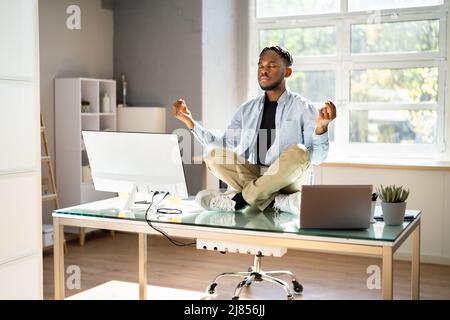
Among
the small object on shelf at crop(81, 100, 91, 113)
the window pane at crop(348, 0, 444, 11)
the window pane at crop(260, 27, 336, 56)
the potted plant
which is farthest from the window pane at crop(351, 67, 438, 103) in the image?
the potted plant

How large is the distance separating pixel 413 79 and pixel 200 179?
200 centimetres

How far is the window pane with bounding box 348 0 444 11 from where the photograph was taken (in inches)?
207

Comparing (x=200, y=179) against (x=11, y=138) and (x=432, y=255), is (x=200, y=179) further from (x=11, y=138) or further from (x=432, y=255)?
(x=11, y=138)

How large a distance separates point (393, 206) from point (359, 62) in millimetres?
3067

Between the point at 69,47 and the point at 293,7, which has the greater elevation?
the point at 293,7

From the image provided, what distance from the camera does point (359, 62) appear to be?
5.54 meters

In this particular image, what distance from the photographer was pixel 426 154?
5.35 metres

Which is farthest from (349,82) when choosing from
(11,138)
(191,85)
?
(11,138)

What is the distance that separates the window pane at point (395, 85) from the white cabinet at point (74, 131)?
223 centimetres

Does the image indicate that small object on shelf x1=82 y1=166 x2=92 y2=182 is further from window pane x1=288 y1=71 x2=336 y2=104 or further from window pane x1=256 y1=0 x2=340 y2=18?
window pane x1=256 y1=0 x2=340 y2=18

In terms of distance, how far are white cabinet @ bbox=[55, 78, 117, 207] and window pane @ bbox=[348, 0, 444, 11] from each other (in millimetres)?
2312

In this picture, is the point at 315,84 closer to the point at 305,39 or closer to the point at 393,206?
the point at 305,39

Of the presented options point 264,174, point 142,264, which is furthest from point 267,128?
A: point 142,264

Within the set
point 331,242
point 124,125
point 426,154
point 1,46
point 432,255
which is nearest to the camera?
point 331,242
